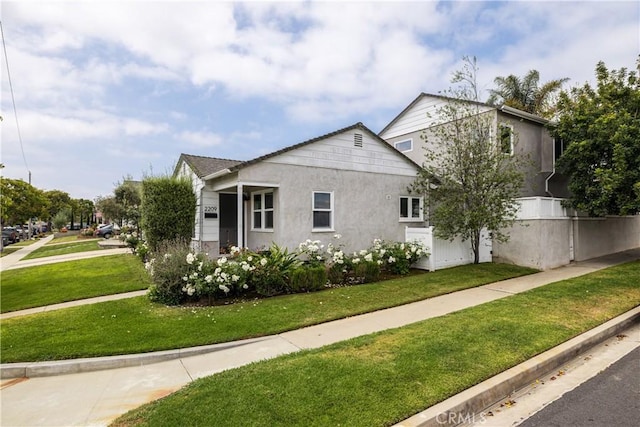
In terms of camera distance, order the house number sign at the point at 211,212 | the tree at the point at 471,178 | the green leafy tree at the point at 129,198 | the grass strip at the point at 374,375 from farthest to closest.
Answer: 1. the green leafy tree at the point at 129,198
2. the house number sign at the point at 211,212
3. the tree at the point at 471,178
4. the grass strip at the point at 374,375

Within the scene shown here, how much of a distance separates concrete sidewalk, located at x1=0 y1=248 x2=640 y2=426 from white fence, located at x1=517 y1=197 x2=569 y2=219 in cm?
574

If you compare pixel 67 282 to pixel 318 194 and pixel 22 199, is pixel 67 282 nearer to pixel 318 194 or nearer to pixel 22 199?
pixel 318 194

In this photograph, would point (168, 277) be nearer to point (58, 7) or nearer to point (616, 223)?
point (58, 7)

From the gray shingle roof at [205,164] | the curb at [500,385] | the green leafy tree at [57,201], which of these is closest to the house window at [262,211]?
the gray shingle roof at [205,164]

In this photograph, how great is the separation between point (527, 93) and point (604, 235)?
11.9 meters

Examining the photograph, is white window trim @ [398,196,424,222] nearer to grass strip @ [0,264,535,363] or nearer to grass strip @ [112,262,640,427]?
grass strip @ [0,264,535,363]

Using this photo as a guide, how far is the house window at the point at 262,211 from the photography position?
1256 cm

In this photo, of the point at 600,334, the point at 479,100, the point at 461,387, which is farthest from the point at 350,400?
the point at 479,100

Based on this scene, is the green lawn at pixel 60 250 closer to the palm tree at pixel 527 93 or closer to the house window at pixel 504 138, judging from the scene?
the house window at pixel 504 138

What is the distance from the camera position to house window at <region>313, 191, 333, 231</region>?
12281 mm

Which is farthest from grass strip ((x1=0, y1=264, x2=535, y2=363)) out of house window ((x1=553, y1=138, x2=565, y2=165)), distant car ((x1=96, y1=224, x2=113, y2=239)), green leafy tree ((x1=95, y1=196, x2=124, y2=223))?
distant car ((x1=96, y1=224, x2=113, y2=239))

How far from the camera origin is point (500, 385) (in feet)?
13.0

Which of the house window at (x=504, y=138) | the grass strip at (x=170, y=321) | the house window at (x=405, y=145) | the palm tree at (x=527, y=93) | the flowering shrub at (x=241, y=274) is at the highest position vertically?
the palm tree at (x=527, y=93)

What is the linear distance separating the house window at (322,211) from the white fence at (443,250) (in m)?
2.77
